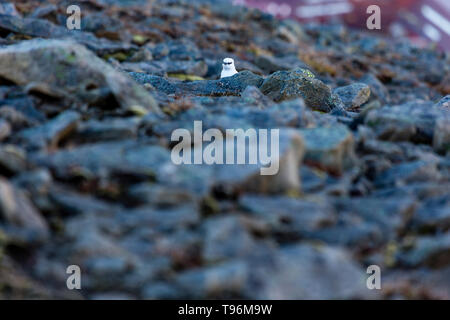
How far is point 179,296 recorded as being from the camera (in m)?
5.43

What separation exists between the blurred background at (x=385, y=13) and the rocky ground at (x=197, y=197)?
A: 45.1 m

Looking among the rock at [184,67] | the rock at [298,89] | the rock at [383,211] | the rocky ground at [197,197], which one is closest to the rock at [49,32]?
the rock at [184,67]

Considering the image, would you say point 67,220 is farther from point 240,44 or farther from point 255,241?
point 240,44

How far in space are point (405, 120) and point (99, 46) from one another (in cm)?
1049

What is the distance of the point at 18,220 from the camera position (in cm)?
559

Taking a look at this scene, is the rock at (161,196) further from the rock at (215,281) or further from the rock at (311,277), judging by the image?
the rock at (311,277)

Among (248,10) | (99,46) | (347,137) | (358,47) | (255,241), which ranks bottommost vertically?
(255,241)

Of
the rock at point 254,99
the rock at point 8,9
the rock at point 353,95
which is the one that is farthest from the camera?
the rock at point 8,9

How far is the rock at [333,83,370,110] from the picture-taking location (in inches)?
527

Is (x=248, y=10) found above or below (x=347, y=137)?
above

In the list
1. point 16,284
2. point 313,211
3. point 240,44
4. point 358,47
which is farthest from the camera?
point 358,47

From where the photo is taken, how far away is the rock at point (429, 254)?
19.7 feet

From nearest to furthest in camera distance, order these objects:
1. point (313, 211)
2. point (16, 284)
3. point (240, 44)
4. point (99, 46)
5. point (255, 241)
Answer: point (16, 284), point (255, 241), point (313, 211), point (99, 46), point (240, 44)
